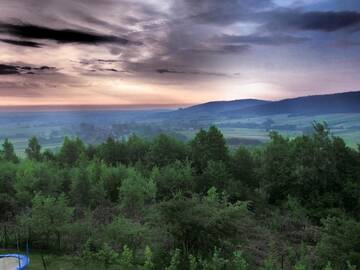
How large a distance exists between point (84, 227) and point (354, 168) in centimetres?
2803

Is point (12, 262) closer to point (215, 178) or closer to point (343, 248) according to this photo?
point (343, 248)

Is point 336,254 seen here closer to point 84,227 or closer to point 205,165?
point 84,227

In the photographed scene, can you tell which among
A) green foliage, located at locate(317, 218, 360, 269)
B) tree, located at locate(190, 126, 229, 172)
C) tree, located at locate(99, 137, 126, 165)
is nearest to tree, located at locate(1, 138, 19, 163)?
tree, located at locate(99, 137, 126, 165)

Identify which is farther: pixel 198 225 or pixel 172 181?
pixel 172 181

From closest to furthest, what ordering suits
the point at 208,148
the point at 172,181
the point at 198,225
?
the point at 198,225 → the point at 172,181 → the point at 208,148

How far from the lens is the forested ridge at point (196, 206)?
16.3 metres

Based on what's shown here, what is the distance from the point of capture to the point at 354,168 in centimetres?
3634

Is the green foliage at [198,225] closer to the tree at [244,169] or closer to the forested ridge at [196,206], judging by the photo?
the forested ridge at [196,206]

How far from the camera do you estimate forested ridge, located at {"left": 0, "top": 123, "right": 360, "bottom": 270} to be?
16297 mm

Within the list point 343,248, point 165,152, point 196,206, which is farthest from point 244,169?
point 343,248

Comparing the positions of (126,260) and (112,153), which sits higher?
(112,153)

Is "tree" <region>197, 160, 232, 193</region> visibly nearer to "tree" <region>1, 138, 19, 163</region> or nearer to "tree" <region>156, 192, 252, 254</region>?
"tree" <region>156, 192, 252, 254</region>

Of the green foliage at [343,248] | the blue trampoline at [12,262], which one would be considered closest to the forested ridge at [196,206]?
the green foliage at [343,248]

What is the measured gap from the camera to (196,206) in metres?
17.3
